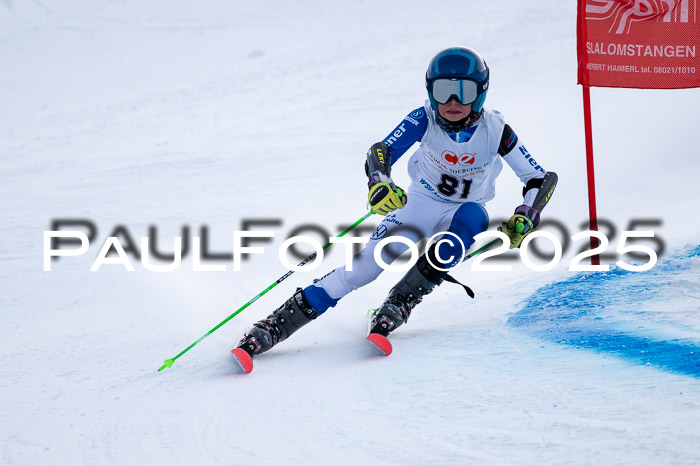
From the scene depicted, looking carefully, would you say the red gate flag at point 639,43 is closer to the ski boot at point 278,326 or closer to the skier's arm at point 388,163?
the skier's arm at point 388,163

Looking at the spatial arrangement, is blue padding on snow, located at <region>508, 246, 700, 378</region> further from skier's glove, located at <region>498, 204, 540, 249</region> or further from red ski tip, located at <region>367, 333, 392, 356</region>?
red ski tip, located at <region>367, 333, 392, 356</region>

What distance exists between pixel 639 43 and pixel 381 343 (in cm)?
273

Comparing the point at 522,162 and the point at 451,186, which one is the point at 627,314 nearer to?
the point at 522,162

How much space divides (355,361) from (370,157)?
3.57 ft

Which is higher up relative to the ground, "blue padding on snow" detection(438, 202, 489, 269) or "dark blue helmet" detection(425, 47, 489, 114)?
"dark blue helmet" detection(425, 47, 489, 114)

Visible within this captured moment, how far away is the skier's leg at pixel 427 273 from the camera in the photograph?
4027 mm

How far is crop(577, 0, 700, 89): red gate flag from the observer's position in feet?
16.0

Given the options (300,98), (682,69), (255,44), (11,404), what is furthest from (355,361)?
(255,44)

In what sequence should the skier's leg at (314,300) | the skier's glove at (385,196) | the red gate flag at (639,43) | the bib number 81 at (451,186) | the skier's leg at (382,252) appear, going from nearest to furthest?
the skier's glove at (385,196) → the skier's leg at (314,300) → the skier's leg at (382,252) → the bib number 81 at (451,186) → the red gate flag at (639,43)

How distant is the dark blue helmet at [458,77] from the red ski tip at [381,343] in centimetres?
125

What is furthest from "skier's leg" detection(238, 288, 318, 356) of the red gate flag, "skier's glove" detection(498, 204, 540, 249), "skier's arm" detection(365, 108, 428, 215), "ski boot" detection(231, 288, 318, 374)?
the red gate flag

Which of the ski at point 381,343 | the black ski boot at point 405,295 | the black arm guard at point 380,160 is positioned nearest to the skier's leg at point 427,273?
the black ski boot at point 405,295

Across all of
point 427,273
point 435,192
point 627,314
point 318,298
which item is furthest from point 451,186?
point 627,314

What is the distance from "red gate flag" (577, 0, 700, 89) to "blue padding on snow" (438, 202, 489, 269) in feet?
4.76
